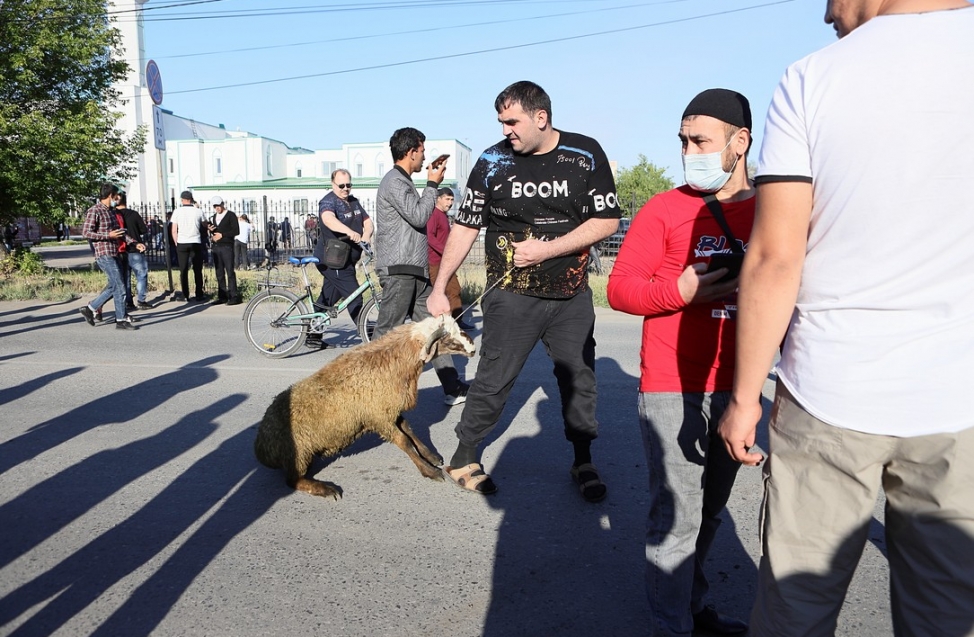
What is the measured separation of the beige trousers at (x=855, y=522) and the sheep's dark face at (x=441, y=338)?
278 centimetres

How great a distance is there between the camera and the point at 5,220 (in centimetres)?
1905

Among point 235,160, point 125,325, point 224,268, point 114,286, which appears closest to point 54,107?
point 224,268

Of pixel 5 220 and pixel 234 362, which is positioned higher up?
pixel 5 220

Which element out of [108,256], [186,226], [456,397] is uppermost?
[186,226]

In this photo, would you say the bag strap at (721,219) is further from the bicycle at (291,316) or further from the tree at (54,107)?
the tree at (54,107)

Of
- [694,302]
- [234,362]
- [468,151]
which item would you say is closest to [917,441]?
[694,302]

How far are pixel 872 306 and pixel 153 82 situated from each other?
14826 millimetres

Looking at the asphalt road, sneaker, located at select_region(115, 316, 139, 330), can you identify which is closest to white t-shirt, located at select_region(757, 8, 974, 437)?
the asphalt road

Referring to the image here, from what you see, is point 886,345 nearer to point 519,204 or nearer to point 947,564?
point 947,564

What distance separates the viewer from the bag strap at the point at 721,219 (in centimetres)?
252

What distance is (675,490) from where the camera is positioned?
2.56 m

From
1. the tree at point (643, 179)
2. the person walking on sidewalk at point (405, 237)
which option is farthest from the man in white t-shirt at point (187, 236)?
the tree at point (643, 179)

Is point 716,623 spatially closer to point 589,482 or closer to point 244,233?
point 589,482

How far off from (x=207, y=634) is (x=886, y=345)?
2736 millimetres
